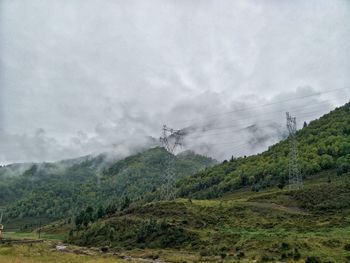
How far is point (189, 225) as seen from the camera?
105938 mm

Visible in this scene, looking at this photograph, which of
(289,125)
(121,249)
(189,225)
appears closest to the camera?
(121,249)

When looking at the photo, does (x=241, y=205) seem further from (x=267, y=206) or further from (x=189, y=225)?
(x=189, y=225)

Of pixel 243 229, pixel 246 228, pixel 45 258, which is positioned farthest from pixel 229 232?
pixel 45 258

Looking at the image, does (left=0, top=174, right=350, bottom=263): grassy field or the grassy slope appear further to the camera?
the grassy slope

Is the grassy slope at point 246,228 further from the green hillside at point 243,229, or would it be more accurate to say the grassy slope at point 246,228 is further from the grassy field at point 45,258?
the grassy field at point 45,258

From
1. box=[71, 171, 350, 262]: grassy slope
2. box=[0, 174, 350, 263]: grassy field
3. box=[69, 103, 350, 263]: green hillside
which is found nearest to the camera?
box=[0, 174, 350, 263]: grassy field


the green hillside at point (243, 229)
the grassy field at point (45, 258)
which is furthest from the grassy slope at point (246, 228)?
the grassy field at point (45, 258)

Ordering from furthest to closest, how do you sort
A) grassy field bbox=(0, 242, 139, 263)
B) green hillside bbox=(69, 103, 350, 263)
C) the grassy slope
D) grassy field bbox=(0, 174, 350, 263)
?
the grassy slope → green hillside bbox=(69, 103, 350, 263) → grassy field bbox=(0, 174, 350, 263) → grassy field bbox=(0, 242, 139, 263)

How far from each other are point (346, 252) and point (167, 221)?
54564 millimetres

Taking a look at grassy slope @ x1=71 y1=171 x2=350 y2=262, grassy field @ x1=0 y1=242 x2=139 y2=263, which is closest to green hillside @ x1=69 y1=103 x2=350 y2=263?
grassy slope @ x1=71 y1=171 x2=350 y2=262

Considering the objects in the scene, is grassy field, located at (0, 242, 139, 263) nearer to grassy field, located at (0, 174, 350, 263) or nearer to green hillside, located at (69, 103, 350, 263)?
grassy field, located at (0, 174, 350, 263)

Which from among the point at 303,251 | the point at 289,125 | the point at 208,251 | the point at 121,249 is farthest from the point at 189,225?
the point at 289,125

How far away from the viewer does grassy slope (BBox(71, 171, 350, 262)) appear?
229 feet

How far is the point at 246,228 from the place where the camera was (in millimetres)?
98875
